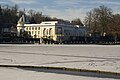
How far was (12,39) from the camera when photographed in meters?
97.5

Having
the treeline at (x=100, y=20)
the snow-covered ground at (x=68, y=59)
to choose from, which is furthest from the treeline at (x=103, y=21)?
the snow-covered ground at (x=68, y=59)

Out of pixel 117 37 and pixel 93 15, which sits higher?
pixel 93 15

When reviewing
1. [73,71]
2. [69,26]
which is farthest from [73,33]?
[73,71]

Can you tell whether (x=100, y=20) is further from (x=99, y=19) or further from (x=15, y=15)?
(x=15, y=15)

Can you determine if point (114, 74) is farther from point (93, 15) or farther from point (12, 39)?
point (93, 15)

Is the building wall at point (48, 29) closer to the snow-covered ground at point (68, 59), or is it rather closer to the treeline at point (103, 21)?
the treeline at point (103, 21)

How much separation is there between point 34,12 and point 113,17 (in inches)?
2060

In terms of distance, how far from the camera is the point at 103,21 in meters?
132

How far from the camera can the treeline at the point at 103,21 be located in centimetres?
12936

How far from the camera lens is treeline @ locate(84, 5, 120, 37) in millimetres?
129363

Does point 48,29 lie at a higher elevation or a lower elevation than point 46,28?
lower

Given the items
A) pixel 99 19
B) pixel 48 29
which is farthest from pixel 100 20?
pixel 48 29

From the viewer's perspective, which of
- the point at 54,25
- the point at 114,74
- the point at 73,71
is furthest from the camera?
the point at 54,25

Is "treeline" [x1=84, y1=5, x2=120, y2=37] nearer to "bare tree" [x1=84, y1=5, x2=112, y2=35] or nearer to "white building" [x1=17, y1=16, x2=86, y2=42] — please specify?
"bare tree" [x1=84, y1=5, x2=112, y2=35]
